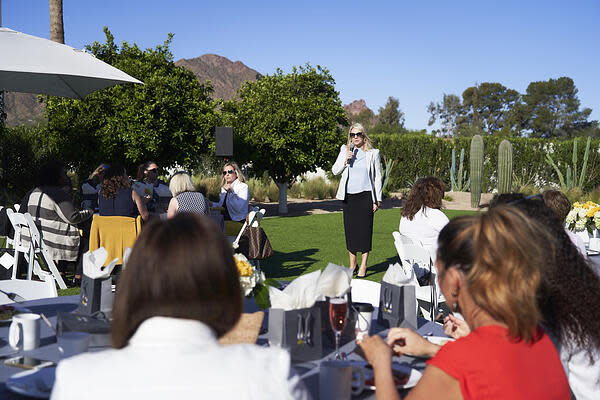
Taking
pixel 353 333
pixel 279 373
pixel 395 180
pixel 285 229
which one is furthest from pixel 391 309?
pixel 395 180

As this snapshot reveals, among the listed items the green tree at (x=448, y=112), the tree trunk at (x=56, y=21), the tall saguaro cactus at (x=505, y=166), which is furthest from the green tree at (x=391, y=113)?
the tree trunk at (x=56, y=21)

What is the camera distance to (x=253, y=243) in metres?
5.91

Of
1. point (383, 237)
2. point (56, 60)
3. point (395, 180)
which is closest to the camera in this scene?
point (56, 60)

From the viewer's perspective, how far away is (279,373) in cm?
105

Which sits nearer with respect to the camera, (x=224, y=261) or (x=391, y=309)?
(x=224, y=261)

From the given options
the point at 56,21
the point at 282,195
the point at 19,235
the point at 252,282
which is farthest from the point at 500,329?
the point at 282,195

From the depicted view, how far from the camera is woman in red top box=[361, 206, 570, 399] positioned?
1327 mm

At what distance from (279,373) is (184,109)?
38.4 ft

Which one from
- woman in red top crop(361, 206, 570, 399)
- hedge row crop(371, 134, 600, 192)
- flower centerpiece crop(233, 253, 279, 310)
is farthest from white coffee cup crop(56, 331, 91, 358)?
hedge row crop(371, 134, 600, 192)

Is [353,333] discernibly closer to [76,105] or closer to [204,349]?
[204,349]

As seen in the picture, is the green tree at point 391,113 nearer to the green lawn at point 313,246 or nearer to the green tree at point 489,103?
the green tree at point 489,103

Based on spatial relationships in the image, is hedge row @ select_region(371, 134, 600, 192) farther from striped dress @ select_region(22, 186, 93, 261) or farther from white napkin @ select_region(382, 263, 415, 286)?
white napkin @ select_region(382, 263, 415, 286)

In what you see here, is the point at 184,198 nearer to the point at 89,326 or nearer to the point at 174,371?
the point at 89,326

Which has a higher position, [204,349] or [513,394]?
[204,349]
